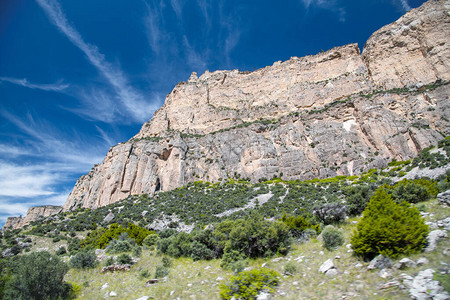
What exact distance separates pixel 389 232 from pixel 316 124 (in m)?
49.0

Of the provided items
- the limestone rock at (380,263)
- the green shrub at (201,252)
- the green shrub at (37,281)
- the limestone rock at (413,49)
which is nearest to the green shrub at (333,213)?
the limestone rock at (380,263)

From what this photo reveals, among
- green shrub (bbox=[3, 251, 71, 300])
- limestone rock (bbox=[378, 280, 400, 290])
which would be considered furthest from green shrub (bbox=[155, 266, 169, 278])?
limestone rock (bbox=[378, 280, 400, 290])

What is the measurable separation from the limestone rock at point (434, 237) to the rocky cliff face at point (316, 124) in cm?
3903

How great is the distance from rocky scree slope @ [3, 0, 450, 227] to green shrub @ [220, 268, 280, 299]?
39.5 meters

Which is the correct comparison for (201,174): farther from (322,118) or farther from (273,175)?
(322,118)

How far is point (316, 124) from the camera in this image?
169ft

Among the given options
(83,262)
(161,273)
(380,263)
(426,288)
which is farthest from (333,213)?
(83,262)

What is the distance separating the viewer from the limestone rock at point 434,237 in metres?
5.59

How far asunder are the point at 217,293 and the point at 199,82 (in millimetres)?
74550

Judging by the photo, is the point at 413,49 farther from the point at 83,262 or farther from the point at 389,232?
the point at 83,262

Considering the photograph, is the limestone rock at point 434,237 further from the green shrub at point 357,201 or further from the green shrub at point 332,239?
the green shrub at point 357,201

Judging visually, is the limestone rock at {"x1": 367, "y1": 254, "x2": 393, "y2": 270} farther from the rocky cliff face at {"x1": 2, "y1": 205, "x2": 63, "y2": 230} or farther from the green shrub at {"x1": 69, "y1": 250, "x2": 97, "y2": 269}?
the rocky cliff face at {"x1": 2, "y1": 205, "x2": 63, "y2": 230}

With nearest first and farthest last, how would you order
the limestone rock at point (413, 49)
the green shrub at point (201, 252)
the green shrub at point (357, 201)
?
the green shrub at point (201, 252), the green shrub at point (357, 201), the limestone rock at point (413, 49)

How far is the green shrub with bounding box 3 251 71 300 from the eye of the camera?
732 centimetres
